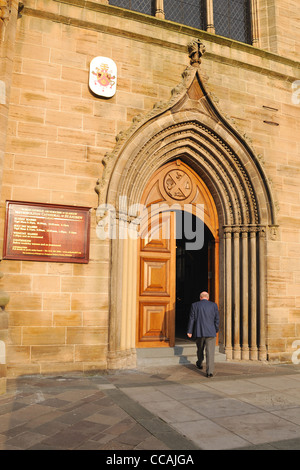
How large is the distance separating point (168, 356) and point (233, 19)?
7467 millimetres

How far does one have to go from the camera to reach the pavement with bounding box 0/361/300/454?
3.38 m

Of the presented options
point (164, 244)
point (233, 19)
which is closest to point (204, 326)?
point (164, 244)

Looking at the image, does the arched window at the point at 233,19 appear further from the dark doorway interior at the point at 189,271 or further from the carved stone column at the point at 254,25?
the dark doorway interior at the point at 189,271

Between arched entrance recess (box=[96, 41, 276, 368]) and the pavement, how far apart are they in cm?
132

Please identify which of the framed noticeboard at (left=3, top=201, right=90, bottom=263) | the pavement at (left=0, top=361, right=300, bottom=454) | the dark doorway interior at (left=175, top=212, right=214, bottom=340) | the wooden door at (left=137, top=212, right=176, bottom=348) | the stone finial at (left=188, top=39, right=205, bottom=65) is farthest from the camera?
the dark doorway interior at (left=175, top=212, right=214, bottom=340)

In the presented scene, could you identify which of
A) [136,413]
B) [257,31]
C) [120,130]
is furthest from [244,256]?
[257,31]

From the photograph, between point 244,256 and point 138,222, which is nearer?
point 138,222

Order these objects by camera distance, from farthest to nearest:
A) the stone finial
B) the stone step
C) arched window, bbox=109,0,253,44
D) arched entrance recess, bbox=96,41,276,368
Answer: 1. arched window, bbox=109,0,253,44
2. the stone finial
3. the stone step
4. arched entrance recess, bbox=96,41,276,368

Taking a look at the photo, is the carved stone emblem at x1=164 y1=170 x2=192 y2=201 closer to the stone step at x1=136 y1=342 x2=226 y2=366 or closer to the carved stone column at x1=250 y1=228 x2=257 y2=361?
the carved stone column at x1=250 y1=228 x2=257 y2=361

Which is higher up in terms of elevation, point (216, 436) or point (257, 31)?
point (257, 31)

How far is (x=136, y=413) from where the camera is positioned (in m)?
4.15

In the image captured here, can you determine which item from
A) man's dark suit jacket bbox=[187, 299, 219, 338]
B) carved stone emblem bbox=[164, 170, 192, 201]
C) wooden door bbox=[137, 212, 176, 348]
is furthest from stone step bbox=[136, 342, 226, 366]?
carved stone emblem bbox=[164, 170, 192, 201]

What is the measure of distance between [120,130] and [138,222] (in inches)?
64.2

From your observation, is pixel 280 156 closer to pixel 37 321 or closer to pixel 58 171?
pixel 58 171
